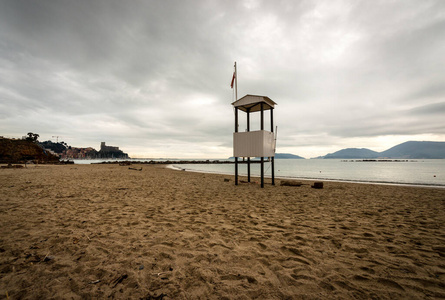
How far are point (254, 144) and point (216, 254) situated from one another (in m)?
8.68

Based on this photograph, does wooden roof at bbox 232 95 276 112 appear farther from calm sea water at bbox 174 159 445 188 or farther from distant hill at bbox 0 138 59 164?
distant hill at bbox 0 138 59 164

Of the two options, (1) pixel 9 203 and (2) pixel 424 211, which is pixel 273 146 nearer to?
(2) pixel 424 211

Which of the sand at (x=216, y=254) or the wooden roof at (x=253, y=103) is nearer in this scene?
the sand at (x=216, y=254)

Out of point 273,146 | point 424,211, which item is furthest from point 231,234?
point 273,146

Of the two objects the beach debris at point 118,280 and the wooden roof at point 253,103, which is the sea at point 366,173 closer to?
the wooden roof at point 253,103

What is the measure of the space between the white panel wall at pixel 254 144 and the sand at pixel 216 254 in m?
5.77

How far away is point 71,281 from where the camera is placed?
249 cm

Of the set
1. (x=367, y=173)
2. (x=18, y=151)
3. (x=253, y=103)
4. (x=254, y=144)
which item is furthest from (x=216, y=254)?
(x=18, y=151)

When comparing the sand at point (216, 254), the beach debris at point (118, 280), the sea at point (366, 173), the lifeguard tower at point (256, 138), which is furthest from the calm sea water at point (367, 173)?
the beach debris at point (118, 280)

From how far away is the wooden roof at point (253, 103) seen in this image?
11.4 meters

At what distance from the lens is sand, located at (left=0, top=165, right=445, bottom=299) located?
2.37m

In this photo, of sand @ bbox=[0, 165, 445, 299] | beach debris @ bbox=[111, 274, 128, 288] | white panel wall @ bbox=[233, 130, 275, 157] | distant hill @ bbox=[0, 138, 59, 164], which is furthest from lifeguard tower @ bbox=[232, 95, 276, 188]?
distant hill @ bbox=[0, 138, 59, 164]

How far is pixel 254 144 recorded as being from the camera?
448 inches

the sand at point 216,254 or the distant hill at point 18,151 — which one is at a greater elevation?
the distant hill at point 18,151
